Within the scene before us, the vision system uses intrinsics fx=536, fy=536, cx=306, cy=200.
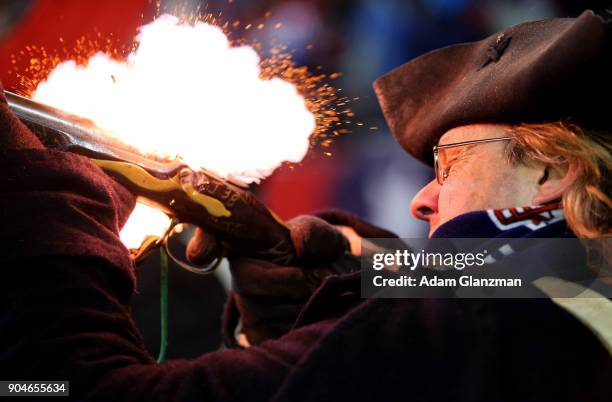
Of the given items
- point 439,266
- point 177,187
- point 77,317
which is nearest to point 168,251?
point 177,187

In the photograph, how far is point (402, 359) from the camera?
0.85 m

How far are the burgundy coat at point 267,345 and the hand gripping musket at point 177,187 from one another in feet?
0.61

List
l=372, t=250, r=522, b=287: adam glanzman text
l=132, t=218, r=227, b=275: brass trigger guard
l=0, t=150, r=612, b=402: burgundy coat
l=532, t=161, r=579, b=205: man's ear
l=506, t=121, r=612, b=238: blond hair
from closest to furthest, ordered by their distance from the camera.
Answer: l=0, t=150, r=612, b=402: burgundy coat < l=372, t=250, r=522, b=287: adam glanzman text < l=506, t=121, r=612, b=238: blond hair < l=532, t=161, r=579, b=205: man's ear < l=132, t=218, r=227, b=275: brass trigger guard

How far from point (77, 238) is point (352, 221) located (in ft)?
4.02

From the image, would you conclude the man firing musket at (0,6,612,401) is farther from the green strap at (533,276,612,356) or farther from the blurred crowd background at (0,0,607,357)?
the blurred crowd background at (0,0,607,357)

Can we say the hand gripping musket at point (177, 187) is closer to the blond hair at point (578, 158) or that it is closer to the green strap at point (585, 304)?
the blond hair at point (578, 158)

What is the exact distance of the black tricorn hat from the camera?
1.17 meters

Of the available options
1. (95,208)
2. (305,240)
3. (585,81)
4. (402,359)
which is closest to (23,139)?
(95,208)

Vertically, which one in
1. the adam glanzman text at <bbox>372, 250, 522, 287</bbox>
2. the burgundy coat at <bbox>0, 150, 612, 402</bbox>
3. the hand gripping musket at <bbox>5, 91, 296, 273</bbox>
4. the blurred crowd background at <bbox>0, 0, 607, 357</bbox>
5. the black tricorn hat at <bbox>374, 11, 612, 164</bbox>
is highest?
the blurred crowd background at <bbox>0, 0, 607, 357</bbox>

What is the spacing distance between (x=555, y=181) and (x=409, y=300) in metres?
0.62

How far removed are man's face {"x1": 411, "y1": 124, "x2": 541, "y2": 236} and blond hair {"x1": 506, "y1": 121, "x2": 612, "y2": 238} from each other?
0.11 ft

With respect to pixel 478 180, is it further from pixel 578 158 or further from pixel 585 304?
pixel 585 304

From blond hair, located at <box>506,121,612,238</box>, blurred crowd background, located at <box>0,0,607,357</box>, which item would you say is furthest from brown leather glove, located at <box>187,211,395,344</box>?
blurred crowd background, located at <box>0,0,607,357</box>

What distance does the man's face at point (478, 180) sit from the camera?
1331 mm
